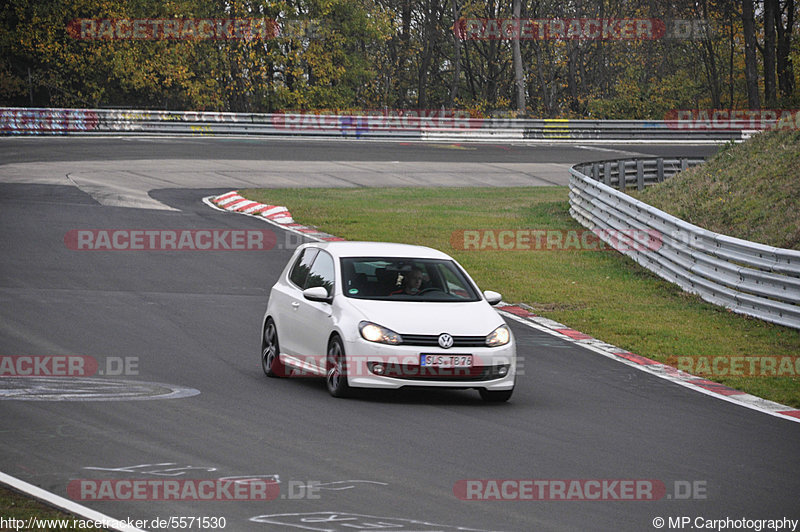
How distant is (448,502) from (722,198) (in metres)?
19.3

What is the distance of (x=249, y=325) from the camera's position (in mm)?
15273

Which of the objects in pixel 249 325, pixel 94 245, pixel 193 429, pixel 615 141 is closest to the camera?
pixel 193 429

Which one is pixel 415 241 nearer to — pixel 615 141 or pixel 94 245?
pixel 94 245

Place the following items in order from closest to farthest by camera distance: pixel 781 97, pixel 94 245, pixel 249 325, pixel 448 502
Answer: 1. pixel 448 502
2. pixel 249 325
3. pixel 94 245
4. pixel 781 97

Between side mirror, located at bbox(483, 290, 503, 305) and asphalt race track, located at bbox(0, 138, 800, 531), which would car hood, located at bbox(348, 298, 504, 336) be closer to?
side mirror, located at bbox(483, 290, 503, 305)

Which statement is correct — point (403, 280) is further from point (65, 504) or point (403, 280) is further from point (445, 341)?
point (65, 504)

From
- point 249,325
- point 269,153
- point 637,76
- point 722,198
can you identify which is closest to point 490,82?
point 637,76

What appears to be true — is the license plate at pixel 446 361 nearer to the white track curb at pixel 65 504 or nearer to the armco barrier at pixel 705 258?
the white track curb at pixel 65 504

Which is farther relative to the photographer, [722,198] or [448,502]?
[722,198]

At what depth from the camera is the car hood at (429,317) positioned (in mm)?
10812

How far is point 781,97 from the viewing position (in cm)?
5934

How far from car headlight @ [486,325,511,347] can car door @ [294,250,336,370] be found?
1515 millimetres

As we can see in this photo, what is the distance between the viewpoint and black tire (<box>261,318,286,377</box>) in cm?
1216

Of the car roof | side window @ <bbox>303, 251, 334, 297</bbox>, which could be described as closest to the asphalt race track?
side window @ <bbox>303, 251, 334, 297</bbox>
